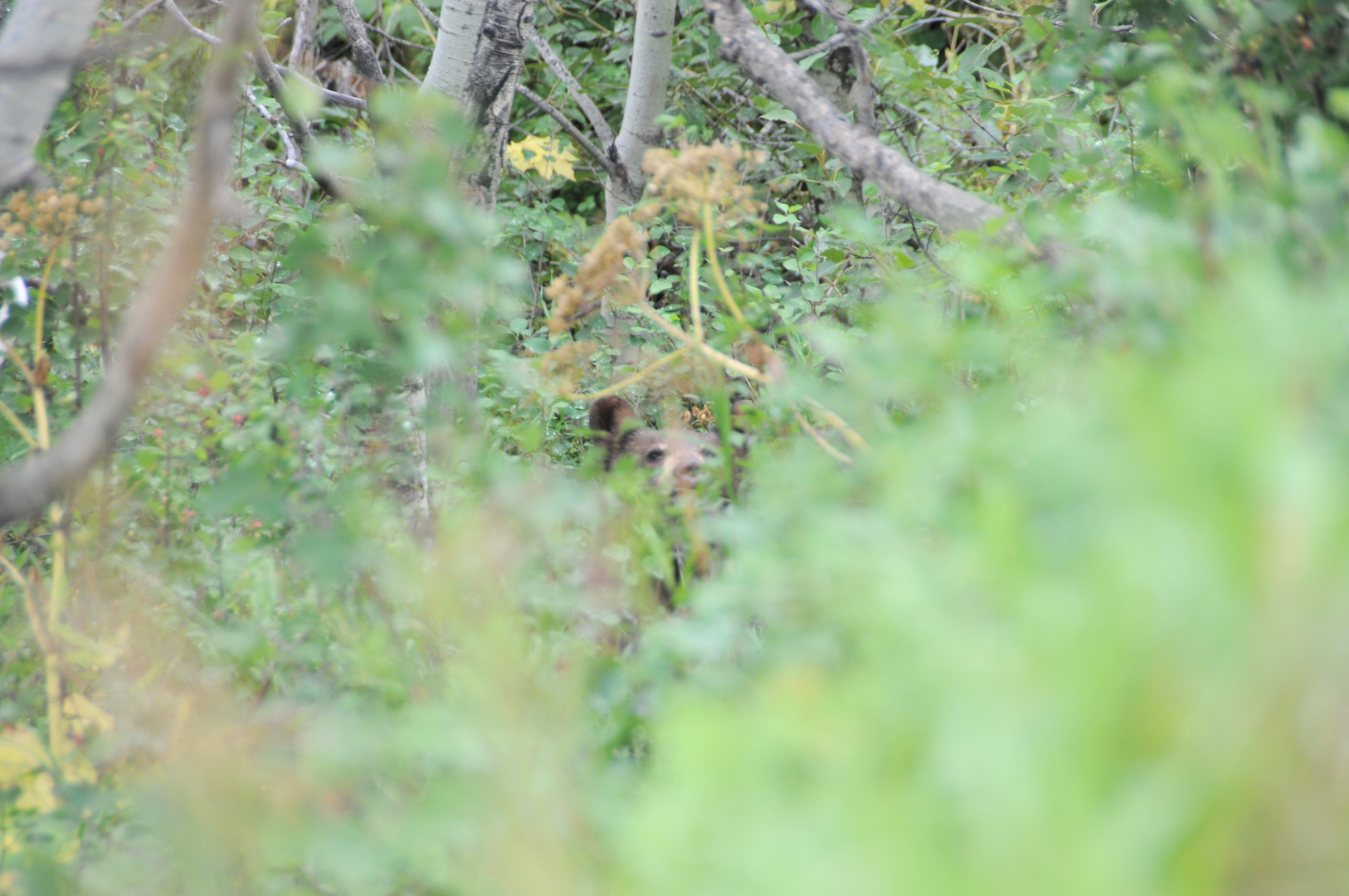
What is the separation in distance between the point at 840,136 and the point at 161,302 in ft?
4.47

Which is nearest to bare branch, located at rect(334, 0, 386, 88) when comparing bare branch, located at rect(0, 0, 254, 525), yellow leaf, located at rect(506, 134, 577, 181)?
yellow leaf, located at rect(506, 134, 577, 181)

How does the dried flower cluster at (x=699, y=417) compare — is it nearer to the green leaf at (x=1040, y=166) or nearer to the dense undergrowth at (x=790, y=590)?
the dense undergrowth at (x=790, y=590)

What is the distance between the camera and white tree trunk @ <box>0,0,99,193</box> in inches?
49.2

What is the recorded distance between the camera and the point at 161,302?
3.18 ft

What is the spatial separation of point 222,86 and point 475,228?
0.31m

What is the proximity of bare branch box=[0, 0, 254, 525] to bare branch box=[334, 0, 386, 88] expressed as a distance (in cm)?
262

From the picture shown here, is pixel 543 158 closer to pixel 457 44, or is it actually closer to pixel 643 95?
pixel 643 95

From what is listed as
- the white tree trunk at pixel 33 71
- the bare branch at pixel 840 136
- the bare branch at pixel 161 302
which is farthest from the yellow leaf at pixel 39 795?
the bare branch at pixel 840 136

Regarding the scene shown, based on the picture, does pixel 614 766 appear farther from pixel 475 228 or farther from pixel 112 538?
pixel 112 538

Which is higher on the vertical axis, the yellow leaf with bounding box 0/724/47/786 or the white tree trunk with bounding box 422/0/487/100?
the white tree trunk with bounding box 422/0/487/100

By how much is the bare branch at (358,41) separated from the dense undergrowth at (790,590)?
1.24m

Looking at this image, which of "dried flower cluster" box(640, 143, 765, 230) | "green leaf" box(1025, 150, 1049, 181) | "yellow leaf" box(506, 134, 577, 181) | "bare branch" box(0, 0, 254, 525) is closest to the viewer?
"bare branch" box(0, 0, 254, 525)

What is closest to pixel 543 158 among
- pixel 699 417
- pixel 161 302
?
pixel 699 417

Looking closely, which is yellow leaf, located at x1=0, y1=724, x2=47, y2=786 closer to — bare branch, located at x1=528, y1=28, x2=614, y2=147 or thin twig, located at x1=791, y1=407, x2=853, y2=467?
thin twig, located at x1=791, y1=407, x2=853, y2=467
